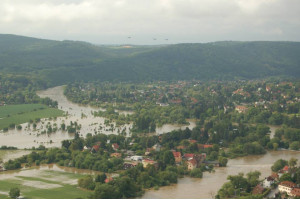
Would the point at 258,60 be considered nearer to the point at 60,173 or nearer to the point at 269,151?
the point at 269,151

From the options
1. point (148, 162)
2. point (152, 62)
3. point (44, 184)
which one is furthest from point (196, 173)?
point (152, 62)

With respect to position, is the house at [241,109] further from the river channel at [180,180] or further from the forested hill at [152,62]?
the forested hill at [152,62]

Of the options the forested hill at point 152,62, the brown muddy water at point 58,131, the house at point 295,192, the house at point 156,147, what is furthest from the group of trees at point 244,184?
the forested hill at point 152,62

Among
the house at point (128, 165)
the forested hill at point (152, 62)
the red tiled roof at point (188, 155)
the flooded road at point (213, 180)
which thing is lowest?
the flooded road at point (213, 180)

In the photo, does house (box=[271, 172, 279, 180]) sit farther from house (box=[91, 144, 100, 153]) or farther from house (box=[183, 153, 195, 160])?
house (box=[91, 144, 100, 153])

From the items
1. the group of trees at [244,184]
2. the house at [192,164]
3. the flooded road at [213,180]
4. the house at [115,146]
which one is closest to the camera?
the group of trees at [244,184]

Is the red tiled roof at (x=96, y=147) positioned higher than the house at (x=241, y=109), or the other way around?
the house at (x=241, y=109)

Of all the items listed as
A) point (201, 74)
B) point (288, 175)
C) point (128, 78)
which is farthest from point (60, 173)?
point (201, 74)
